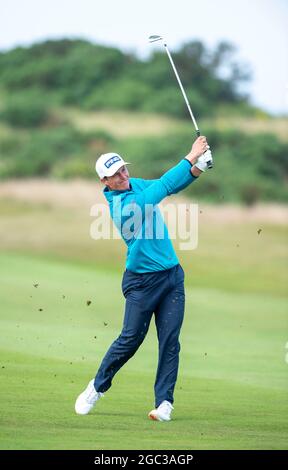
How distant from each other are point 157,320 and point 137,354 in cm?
382

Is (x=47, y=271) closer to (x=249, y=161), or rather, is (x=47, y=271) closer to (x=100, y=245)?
(x=100, y=245)

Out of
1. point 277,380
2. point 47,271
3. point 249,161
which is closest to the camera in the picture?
point 277,380

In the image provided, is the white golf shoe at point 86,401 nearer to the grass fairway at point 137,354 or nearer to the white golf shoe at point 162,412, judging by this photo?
the grass fairway at point 137,354

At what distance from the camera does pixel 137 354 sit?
39.1 ft

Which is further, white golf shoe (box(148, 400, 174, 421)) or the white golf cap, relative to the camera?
white golf shoe (box(148, 400, 174, 421))

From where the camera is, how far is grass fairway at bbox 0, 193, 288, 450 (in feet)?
24.6

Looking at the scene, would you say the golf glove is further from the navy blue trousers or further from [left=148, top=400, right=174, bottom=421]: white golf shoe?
[left=148, top=400, right=174, bottom=421]: white golf shoe

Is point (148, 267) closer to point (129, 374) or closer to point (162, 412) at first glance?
point (162, 412)

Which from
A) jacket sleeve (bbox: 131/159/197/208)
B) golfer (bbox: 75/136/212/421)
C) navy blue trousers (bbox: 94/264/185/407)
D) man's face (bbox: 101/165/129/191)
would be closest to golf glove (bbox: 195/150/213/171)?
golfer (bbox: 75/136/212/421)

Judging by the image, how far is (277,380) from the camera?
1053 cm

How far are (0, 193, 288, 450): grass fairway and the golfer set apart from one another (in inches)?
11.2

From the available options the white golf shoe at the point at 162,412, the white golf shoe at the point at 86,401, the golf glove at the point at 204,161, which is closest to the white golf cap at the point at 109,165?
the golf glove at the point at 204,161

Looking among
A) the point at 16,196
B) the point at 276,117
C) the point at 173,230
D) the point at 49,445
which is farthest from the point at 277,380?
the point at 276,117

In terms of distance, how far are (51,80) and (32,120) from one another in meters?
5.91
